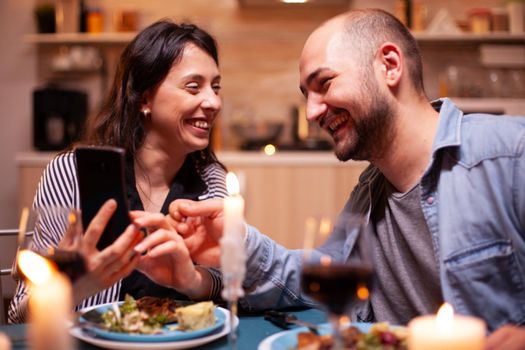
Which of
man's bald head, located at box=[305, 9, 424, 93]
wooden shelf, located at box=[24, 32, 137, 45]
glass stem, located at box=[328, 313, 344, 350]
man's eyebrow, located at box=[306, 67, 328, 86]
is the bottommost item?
glass stem, located at box=[328, 313, 344, 350]

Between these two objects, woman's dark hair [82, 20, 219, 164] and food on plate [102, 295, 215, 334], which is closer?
food on plate [102, 295, 215, 334]

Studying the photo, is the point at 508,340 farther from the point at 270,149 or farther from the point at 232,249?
the point at 270,149

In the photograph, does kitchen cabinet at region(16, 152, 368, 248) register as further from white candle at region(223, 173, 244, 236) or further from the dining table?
white candle at region(223, 173, 244, 236)

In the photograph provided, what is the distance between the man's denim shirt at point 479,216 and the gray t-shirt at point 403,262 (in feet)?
0.33

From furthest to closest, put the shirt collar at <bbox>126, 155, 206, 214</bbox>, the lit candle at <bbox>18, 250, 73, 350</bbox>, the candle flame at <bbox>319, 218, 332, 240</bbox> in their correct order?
the shirt collar at <bbox>126, 155, 206, 214</bbox> < the candle flame at <bbox>319, 218, 332, 240</bbox> < the lit candle at <bbox>18, 250, 73, 350</bbox>

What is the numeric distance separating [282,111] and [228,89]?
1.31 feet

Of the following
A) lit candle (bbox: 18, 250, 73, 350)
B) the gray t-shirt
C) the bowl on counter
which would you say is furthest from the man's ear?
the bowl on counter

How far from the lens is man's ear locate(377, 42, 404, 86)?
1.62 metres

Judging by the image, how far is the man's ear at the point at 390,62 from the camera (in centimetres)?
162

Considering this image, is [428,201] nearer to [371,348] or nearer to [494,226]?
[494,226]

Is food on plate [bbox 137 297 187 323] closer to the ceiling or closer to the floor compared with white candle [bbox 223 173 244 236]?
closer to the floor

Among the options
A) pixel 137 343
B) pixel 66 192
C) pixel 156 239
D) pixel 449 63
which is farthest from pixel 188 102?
pixel 449 63

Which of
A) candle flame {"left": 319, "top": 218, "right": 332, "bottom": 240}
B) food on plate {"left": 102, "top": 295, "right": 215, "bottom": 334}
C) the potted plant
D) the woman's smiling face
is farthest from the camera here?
the potted plant

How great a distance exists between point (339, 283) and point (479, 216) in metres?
0.56
